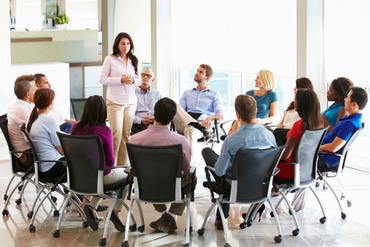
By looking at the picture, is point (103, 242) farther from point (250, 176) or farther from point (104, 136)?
point (250, 176)

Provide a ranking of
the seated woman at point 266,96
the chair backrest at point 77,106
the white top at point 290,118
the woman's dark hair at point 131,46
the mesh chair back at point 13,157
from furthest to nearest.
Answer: the chair backrest at point 77,106 < the seated woman at point 266,96 < the woman's dark hair at point 131,46 < the white top at point 290,118 < the mesh chair back at point 13,157

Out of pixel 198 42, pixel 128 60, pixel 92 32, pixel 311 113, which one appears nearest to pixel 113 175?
pixel 311 113

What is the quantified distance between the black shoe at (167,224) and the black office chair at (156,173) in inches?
17.7

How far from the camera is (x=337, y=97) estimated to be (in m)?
6.71

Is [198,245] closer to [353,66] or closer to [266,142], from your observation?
[266,142]

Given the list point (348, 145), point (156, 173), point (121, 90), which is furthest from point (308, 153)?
point (121, 90)

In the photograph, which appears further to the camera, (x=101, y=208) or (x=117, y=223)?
(x=101, y=208)

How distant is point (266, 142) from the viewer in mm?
5414

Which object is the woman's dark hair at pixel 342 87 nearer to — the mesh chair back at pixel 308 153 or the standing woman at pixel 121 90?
the mesh chair back at pixel 308 153

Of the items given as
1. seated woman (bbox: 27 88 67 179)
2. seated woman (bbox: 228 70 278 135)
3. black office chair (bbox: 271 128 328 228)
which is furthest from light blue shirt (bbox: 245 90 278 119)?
seated woman (bbox: 27 88 67 179)

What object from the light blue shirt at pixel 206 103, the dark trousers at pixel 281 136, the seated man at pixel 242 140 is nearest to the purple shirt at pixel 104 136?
the seated man at pixel 242 140

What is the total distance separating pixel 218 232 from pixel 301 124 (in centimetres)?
114


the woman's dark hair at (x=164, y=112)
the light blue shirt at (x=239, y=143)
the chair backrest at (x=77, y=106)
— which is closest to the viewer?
the light blue shirt at (x=239, y=143)

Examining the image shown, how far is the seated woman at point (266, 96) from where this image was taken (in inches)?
305
